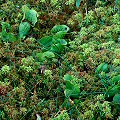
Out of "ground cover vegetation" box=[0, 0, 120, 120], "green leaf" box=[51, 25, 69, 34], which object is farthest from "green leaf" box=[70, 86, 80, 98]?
"green leaf" box=[51, 25, 69, 34]

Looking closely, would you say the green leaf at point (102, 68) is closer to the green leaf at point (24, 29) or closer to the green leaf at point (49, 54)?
the green leaf at point (49, 54)

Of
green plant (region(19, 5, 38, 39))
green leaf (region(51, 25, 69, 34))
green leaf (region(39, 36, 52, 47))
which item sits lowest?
green leaf (region(39, 36, 52, 47))

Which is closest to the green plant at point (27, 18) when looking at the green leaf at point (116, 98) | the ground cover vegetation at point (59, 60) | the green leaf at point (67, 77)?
the ground cover vegetation at point (59, 60)

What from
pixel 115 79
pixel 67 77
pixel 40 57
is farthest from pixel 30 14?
pixel 115 79

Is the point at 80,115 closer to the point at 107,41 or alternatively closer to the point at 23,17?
the point at 107,41

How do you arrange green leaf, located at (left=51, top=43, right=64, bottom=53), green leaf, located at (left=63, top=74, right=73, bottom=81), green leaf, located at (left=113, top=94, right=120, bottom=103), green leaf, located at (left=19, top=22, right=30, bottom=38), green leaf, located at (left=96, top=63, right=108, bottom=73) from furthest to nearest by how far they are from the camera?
1. green leaf, located at (left=19, top=22, right=30, bottom=38)
2. green leaf, located at (left=51, top=43, right=64, bottom=53)
3. green leaf, located at (left=96, top=63, right=108, bottom=73)
4. green leaf, located at (left=63, top=74, right=73, bottom=81)
5. green leaf, located at (left=113, top=94, right=120, bottom=103)

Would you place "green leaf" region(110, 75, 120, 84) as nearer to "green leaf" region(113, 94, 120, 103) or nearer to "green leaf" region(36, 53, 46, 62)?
"green leaf" region(113, 94, 120, 103)

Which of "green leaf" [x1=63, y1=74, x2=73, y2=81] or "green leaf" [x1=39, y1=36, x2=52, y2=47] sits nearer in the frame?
"green leaf" [x1=63, y1=74, x2=73, y2=81]

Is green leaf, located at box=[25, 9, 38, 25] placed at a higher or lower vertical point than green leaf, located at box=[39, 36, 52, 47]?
higher

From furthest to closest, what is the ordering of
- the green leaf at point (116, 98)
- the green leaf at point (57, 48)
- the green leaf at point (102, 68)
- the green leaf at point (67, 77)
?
the green leaf at point (57, 48), the green leaf at point (102, 68), the green leaf at point (67, 77), the green leaf at point (116, 98)
